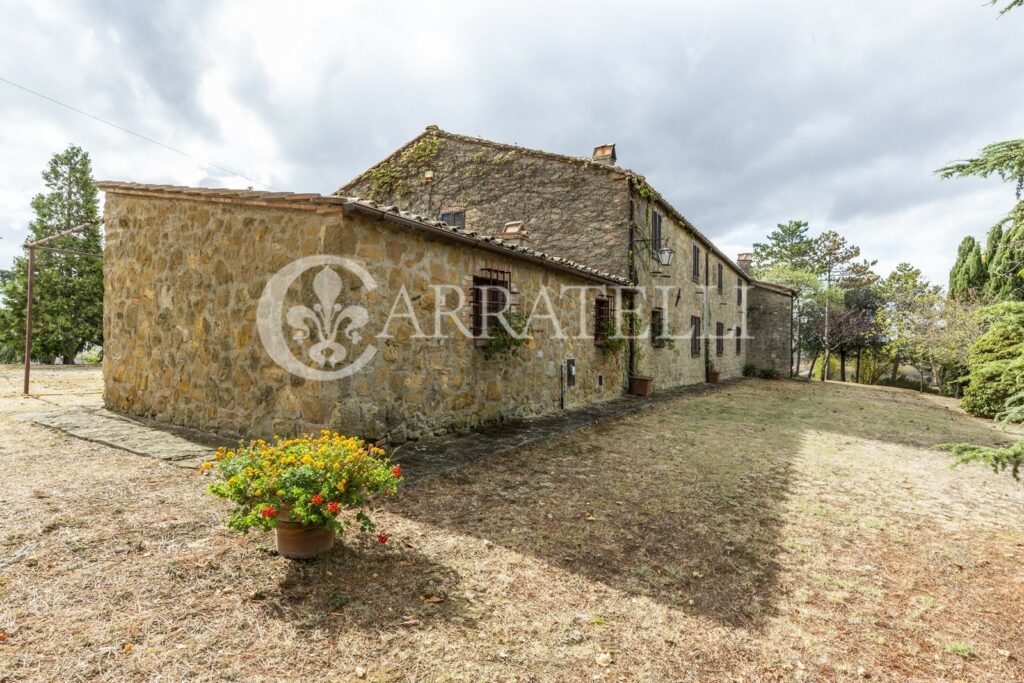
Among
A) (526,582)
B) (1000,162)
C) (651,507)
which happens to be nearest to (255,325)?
(526,582)

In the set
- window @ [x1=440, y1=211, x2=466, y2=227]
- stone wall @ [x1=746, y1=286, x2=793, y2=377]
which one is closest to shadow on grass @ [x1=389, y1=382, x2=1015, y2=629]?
window @ [x1=440, y1=211, x2=466, y2=227]

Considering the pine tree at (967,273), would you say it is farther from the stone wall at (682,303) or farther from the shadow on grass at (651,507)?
the shadow on grass at (651,507)

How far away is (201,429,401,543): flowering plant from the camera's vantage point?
2992 mm

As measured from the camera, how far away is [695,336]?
A: 17766 mm

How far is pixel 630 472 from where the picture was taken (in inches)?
225

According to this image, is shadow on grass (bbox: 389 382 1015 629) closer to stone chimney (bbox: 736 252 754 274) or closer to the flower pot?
the flower pot

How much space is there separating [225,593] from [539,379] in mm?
6615

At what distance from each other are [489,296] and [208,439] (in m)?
4.19

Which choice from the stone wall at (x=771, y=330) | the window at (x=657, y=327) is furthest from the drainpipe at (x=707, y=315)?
the stone wall at (x=771, y=330)

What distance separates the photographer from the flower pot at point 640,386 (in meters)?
12.8

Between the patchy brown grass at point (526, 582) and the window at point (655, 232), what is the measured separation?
923 cm

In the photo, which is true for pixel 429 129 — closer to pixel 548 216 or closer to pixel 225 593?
pixel 548 216

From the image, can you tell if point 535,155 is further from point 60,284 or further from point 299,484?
point 60,284

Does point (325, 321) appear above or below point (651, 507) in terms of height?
above
